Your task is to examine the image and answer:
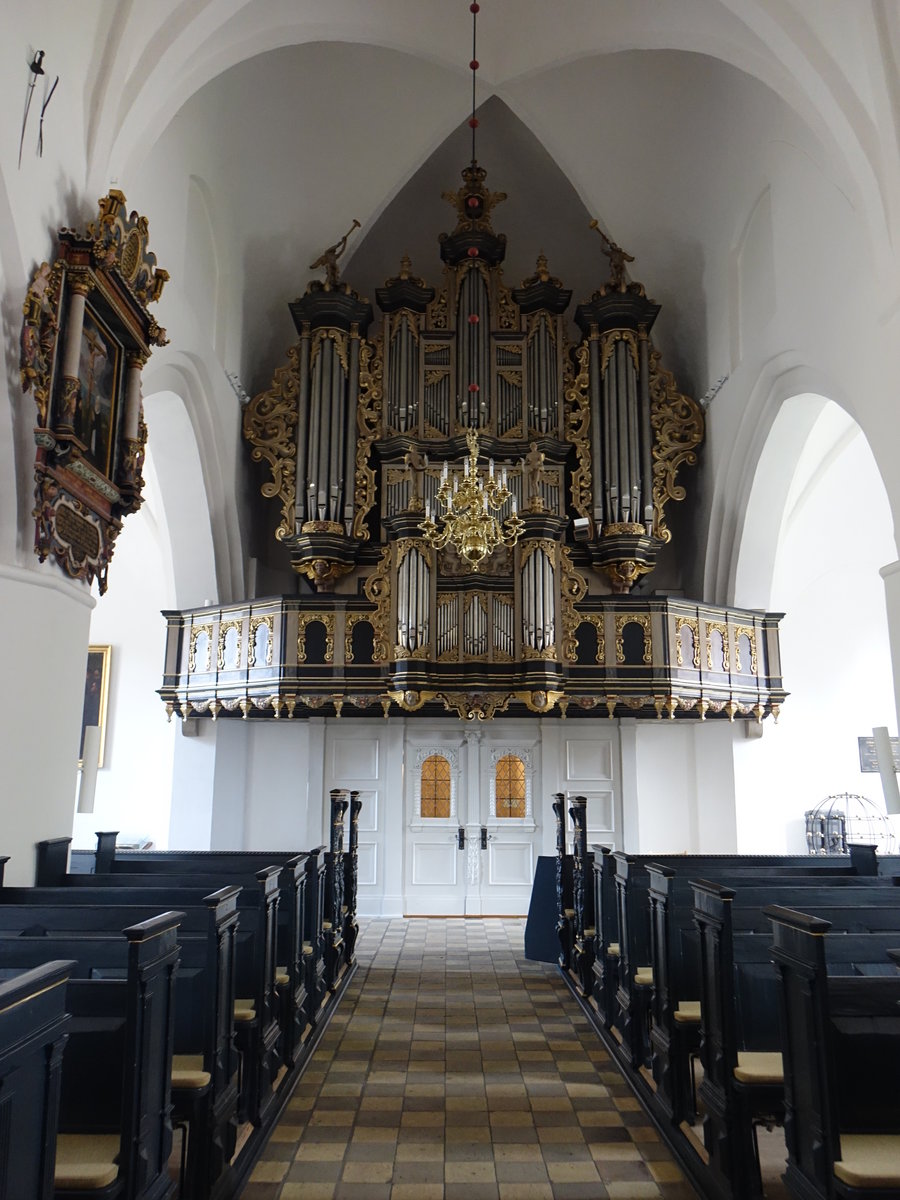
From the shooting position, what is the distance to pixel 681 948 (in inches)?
218

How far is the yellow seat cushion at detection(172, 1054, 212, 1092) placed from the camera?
13.5ft

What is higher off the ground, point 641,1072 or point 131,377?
point 131,377

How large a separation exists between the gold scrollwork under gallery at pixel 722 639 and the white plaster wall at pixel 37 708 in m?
Answer: 7.84

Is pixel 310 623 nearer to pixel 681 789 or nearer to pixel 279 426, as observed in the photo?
pixel 279 426

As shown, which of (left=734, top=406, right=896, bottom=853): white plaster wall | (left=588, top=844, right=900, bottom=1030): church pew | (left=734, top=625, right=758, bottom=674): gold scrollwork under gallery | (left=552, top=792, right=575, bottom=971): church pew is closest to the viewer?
(left=588, top=844, right=900, bottom=1030): church pew

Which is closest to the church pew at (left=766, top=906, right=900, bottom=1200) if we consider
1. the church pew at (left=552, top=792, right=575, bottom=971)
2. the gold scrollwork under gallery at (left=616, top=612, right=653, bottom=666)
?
the church pew at (left=552, top=792, right=575, bottom=971)

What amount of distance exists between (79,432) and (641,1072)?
6019mm

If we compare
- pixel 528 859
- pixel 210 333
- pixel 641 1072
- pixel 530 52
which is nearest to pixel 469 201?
pixel 530 52

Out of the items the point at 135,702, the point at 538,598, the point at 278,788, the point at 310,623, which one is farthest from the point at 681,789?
the point at 135,702

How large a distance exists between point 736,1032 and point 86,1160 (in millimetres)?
2951

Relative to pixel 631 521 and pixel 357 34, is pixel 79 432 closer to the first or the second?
pixel 357 34

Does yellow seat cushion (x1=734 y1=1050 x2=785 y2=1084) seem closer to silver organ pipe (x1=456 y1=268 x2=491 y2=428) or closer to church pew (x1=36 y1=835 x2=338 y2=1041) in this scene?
church pew (x1=36 y1=835 x2=338 y2=1041)

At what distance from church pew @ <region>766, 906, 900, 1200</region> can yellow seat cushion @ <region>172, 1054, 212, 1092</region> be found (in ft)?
8.18

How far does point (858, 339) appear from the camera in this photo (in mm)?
8828
